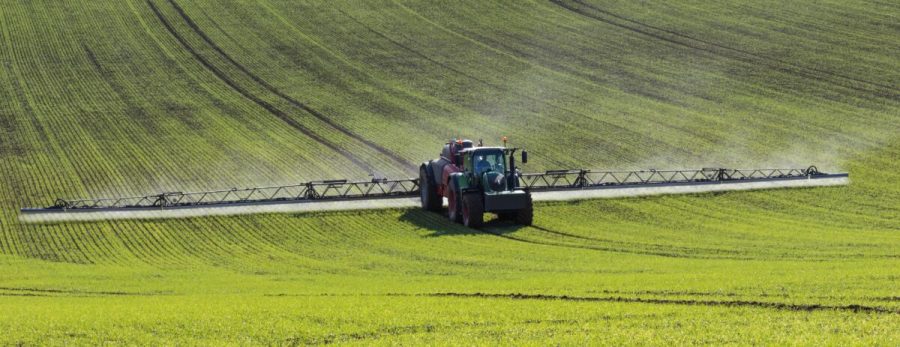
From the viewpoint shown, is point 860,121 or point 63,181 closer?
point 63,181

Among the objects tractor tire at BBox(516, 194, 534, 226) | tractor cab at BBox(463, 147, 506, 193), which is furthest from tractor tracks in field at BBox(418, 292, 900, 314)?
tractor cab at BBox(463, 147, 506, 193)

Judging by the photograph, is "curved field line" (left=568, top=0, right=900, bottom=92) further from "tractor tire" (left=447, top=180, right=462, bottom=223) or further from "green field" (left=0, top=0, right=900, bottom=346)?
"tractor tire" (left=447, top=180, right=462, bottom=223)

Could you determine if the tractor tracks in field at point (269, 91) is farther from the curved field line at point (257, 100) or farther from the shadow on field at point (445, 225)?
the shadow on field at point (445, 225)

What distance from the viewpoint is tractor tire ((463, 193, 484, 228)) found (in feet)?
100

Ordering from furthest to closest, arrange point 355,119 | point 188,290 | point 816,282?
1. point 355,119
2. point 188,290
3. point 816,282

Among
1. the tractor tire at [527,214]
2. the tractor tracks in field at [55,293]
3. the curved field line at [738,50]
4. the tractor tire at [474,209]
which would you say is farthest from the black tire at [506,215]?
the curved field line at [738,50]

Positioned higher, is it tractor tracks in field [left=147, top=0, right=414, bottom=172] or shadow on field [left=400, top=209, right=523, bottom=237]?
shadow on field [left=400, top=209, right=523, bottom=237]

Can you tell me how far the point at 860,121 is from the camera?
4912 cm

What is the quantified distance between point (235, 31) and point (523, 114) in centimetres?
2518

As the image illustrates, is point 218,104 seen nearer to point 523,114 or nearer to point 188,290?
point 523,114

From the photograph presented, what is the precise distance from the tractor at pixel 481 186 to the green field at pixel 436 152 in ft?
2.14

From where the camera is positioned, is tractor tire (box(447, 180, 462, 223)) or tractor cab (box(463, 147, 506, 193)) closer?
tractor cab (box(463, 147, 506, 193))

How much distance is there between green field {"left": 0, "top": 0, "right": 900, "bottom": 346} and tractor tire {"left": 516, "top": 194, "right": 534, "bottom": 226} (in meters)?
0.51

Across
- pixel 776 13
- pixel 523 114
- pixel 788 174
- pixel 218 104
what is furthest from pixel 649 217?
pixel 776 13
